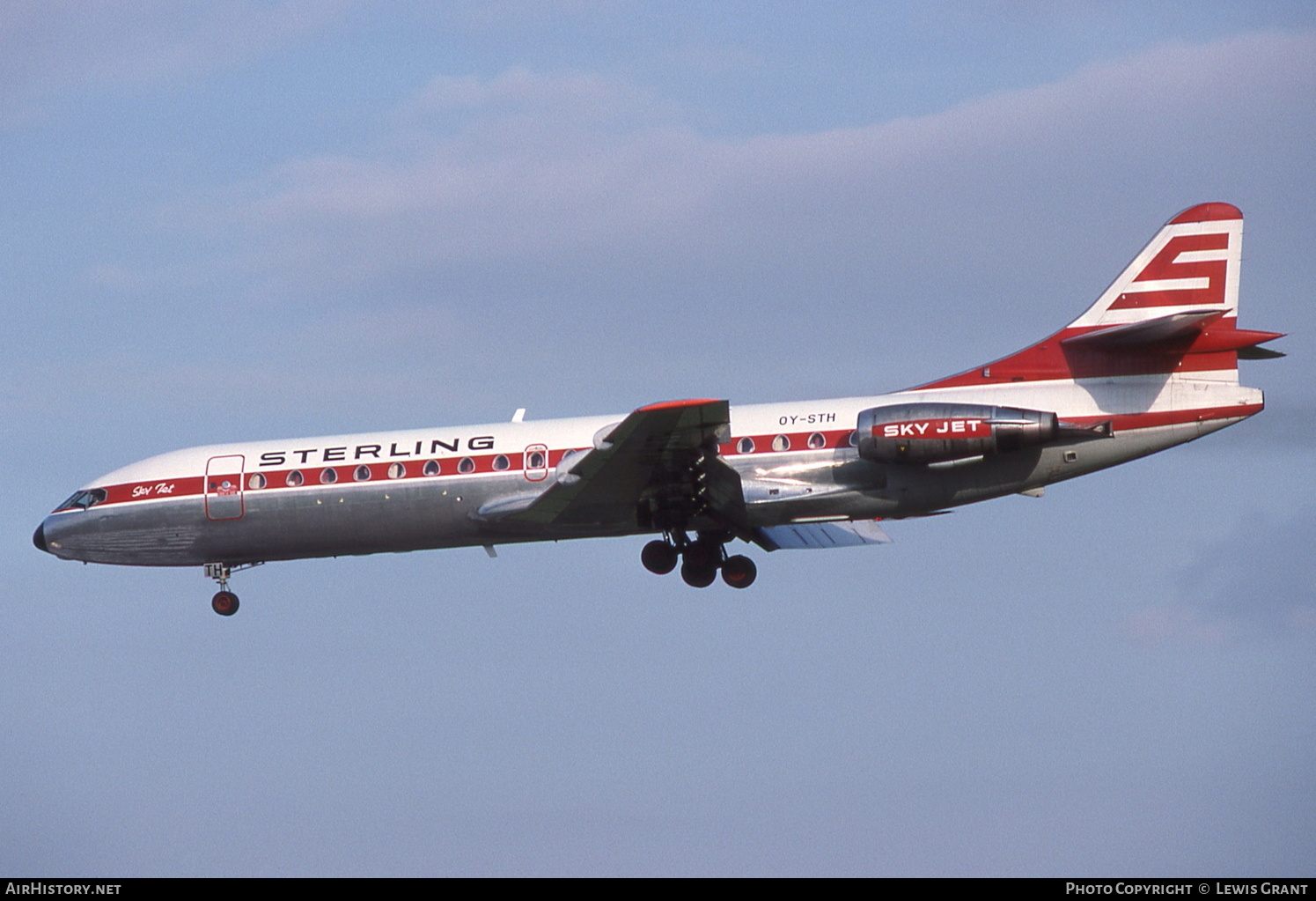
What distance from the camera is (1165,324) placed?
2553 cm

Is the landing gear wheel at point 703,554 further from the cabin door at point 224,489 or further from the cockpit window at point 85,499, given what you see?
the cockpit window at point 85,499

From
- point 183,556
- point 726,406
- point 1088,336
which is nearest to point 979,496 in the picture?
point 1088,336

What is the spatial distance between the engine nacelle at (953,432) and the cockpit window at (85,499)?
1470cm

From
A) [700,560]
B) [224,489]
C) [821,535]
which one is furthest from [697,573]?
[224,489]

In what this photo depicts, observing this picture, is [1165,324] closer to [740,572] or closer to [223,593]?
[740,572]

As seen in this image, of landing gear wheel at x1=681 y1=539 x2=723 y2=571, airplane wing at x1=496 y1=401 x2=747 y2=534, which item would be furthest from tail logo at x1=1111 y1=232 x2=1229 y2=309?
landing gear wheel at x1=681 y1=539 x2=723 y2=571

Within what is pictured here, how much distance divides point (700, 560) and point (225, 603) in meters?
8.96

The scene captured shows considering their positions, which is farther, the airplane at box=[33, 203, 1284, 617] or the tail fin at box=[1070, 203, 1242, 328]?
the tail fin at box=[1070, 203, 1242, 328]

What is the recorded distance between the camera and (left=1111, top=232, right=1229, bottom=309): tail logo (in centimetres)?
2667

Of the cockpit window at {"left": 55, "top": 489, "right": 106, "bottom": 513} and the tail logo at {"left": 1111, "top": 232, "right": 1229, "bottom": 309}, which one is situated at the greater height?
the tail logo at {"left": 1111, "top": 232, "right": 1229, "bottom": 309}

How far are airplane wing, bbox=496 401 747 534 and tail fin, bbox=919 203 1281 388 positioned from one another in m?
4.30

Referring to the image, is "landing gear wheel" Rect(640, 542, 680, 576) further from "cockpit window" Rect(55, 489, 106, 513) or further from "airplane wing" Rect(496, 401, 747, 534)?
"cockpit window" Rect(55, 489, 106, 513)

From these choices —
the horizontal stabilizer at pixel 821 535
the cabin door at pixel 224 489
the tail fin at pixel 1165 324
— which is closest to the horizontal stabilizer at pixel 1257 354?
the tail fin at pixel 1165 324
